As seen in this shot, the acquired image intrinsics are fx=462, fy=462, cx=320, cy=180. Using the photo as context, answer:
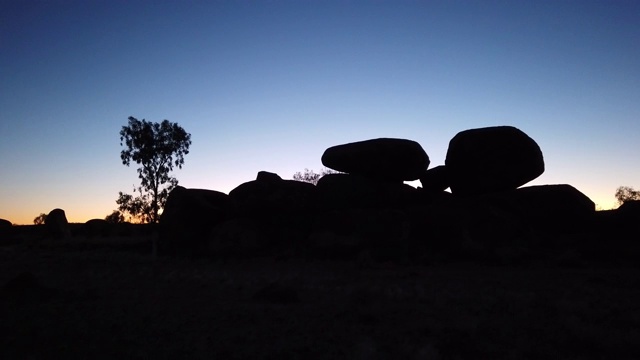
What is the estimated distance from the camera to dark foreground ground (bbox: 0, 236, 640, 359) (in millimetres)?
5715

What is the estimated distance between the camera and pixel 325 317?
293 inches

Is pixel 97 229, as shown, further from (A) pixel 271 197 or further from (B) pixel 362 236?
(B) pixel 362 236

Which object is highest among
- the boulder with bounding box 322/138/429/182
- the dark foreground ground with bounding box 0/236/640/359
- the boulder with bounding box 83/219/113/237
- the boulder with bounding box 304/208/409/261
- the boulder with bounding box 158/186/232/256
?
the boulder with bounding box 322/138/429/182

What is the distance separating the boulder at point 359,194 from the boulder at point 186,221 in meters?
4.83

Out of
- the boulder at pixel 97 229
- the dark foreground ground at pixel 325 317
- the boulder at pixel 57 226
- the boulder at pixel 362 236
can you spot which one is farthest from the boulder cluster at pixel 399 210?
the boulder at pixel 57 226

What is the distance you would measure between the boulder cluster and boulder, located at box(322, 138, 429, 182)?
0.05 m

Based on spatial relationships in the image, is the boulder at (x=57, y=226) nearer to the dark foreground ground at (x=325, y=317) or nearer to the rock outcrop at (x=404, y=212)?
the rock outcrop at (x=404, y=212)

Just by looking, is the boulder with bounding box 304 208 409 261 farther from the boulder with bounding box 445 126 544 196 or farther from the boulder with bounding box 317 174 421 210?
the boulder with bounding box 445 126 544 196

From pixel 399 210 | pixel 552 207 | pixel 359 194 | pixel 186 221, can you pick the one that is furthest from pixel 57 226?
pixel 552 207

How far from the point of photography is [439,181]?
25.1 m

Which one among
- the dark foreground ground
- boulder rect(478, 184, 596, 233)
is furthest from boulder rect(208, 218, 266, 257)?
boulder rect(478, 184, 596, 233)

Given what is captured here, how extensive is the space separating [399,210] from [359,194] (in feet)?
9.92

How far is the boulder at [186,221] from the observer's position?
2203 centimetres

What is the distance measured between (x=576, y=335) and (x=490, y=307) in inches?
82.0
